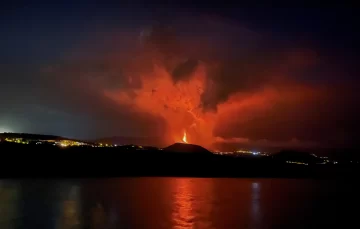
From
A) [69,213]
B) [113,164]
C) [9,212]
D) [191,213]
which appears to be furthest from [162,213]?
[113,164]

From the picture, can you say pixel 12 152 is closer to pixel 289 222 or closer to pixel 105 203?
pixel 105 203

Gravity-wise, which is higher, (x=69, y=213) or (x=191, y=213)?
(x=191, y=213)

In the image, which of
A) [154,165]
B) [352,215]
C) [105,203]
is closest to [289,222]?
[352,215]

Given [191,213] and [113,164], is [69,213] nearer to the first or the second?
[191,213]

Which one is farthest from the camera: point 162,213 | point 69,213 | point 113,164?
point 113,164

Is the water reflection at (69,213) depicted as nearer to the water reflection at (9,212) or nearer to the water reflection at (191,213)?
the water reflection at (9,212)

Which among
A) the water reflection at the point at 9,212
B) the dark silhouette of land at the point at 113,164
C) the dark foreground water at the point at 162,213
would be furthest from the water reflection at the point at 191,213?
the dark silhouette of land at the point at 113,164

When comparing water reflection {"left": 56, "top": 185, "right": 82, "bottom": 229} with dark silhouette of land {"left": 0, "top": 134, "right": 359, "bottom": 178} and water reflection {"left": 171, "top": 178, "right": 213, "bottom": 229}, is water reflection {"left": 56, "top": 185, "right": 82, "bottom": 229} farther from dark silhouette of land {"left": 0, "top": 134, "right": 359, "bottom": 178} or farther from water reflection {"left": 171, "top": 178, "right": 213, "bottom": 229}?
dark silhouette of land {"left": 0, "top": 134, "right": 359, "bottom": 178}

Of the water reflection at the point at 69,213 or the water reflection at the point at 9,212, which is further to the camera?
the water reflection at the point at 69,213

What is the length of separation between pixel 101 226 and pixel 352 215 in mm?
20690

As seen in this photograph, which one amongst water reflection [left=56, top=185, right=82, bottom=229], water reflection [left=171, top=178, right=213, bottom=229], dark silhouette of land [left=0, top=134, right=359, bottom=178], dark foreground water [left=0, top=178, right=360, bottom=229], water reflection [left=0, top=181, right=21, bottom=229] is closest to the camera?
water reflection [left=0, top=181, right=21, bottom=229]

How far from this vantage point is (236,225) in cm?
2802

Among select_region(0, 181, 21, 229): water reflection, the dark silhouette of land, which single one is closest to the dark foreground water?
select_region(0, 181, 21, 229): water reflection

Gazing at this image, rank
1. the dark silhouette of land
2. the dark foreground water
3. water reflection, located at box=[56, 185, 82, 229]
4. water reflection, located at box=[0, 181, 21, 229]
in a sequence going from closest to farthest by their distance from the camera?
water reflection, located at box=[0, 181, 21, 229] → water reflection, located at box=[56, 185, 82, 229] → the dark foreground water → the dark silhouette of land
